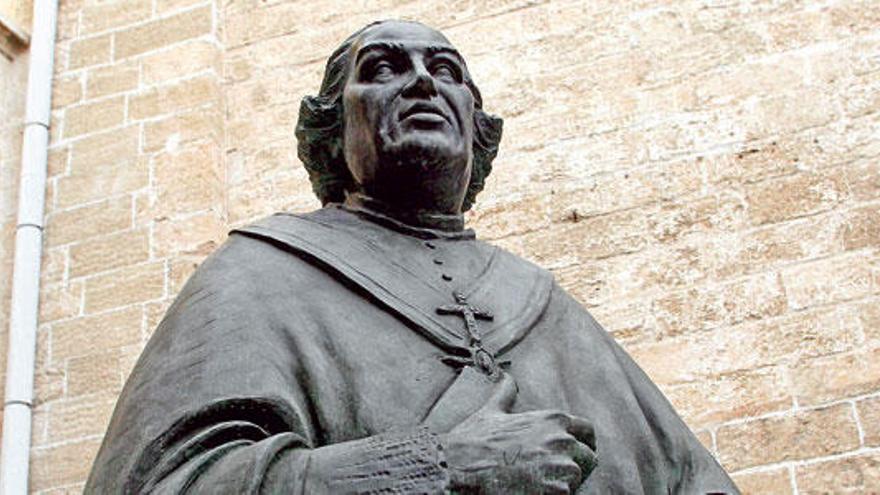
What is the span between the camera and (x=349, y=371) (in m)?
1.90

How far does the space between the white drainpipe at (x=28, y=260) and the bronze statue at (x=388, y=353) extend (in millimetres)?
3266

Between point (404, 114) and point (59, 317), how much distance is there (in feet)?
12.0

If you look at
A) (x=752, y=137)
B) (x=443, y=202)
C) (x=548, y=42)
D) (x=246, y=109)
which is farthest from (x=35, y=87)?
(x=443, y=202)

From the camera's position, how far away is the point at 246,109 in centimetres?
591

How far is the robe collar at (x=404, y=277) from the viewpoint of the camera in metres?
2.00

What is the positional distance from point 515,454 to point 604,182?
365cm

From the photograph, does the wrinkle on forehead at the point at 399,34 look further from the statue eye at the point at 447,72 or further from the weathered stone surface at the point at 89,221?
the weathered stone surface at the point at 89,221

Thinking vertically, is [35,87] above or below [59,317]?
above

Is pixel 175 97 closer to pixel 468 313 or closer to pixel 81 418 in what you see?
pixel 81 418

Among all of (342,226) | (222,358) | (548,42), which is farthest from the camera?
(548,42)

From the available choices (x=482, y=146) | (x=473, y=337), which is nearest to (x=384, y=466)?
(x=473, y=337)

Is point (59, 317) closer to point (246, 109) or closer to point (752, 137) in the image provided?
point (246, 109)

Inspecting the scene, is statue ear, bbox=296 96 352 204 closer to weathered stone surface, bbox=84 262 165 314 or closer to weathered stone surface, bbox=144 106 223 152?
weathered stone surface, bbox=84 262 165 314

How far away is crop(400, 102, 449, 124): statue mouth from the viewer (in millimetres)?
2184
